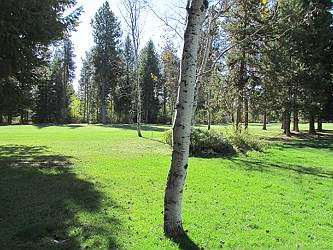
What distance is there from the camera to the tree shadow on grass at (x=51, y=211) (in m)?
5.08

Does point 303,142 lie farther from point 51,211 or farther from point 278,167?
point 51,211

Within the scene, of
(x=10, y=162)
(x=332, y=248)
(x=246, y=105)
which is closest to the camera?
(x=332, y=248)

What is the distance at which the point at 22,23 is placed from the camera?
9.70 meters

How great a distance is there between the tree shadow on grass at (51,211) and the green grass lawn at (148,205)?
17 millimetres

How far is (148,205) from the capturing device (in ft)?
23.0

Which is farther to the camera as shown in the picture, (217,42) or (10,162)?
(217,42)

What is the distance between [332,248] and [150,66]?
5713 centimetres

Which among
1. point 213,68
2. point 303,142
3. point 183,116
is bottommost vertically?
point 303,142

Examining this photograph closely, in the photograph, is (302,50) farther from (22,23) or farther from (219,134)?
(22,23)

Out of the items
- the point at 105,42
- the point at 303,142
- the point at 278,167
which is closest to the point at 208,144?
the point at 278,167

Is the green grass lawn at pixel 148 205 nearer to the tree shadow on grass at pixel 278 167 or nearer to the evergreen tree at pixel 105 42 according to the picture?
the tree shadow on grass at pixel 278 167

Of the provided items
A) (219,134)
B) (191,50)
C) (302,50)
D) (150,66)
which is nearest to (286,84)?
(302,50)

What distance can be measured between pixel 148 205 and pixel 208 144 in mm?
9172

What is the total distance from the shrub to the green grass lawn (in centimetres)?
308
